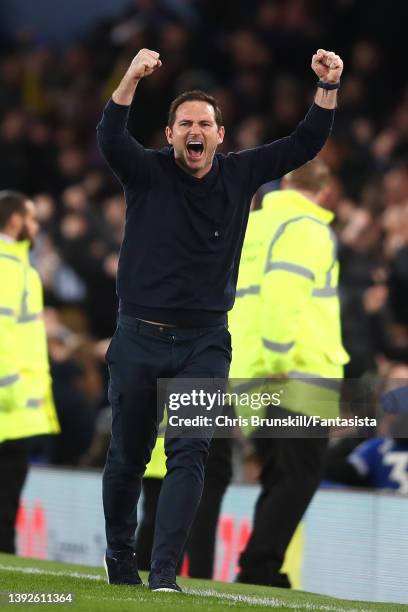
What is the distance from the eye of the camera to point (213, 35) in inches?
666

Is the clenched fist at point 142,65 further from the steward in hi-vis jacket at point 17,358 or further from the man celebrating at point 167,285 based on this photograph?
the steward in hi-vis jacket at point 17,358

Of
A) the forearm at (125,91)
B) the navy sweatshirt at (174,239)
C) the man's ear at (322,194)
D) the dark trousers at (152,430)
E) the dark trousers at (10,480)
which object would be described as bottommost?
the dark trousers at (10,480)

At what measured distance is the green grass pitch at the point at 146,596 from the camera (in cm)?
510

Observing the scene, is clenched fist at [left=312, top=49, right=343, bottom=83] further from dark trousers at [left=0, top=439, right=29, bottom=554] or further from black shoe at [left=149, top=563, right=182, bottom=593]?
dark trousers at [left=0, top=439, right=29, bottom=554]

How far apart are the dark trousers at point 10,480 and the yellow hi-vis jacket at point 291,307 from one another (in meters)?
1.55

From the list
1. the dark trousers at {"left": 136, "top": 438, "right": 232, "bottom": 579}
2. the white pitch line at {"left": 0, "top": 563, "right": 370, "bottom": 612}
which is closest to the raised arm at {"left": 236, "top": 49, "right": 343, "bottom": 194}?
the white pitch line at {"left": 0, "top": 563, "right": 370, "bottom": 612}

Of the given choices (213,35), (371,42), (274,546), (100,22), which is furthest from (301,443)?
(100,22)

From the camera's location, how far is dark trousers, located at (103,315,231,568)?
18.1 ft

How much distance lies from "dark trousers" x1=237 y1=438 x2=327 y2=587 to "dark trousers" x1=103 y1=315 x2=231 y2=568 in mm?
1376

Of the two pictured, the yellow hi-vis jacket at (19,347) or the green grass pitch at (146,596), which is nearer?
Answer: the green grass pitch at (146,596)

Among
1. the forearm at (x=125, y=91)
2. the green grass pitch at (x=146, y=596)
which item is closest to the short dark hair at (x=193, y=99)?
the forearm at (x=125, y=91)

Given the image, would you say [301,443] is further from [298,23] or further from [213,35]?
[213,35]

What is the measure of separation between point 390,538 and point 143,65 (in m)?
3.55

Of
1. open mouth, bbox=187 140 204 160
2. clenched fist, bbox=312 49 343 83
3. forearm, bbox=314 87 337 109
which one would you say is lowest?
open mouth, bbox=187 140 204 160
